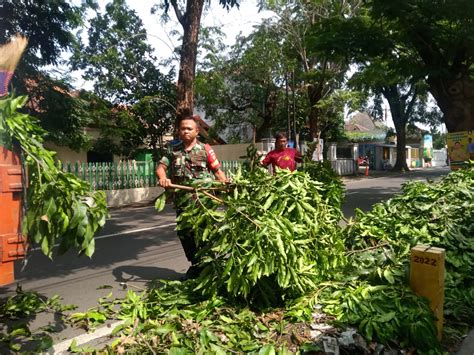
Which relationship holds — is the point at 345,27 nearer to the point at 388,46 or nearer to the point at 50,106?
the point at 388,46

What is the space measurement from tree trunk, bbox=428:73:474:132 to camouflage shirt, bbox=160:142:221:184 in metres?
8.31

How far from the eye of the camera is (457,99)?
1033cm

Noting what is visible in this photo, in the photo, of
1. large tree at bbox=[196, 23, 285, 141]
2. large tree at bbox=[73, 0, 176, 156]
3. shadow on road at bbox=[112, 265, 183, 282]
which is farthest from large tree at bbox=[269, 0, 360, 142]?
shadow on road at bbox=[112, 265, 183, 282]

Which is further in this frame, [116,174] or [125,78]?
[125,78]

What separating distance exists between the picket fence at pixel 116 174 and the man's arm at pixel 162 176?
9267mm

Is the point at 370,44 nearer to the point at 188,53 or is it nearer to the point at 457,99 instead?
the point at 457,99

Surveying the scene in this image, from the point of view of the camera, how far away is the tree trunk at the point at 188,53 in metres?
10.5

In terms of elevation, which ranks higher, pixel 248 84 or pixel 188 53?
pixel 248 84

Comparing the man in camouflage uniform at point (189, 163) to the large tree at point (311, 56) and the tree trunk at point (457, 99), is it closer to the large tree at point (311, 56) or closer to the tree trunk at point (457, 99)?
the tree trunk at point (457, 99)

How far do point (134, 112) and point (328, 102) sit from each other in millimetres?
9453

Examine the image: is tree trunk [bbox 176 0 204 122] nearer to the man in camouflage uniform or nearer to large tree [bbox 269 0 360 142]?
the man in camouflage uniform

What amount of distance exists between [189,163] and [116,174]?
10.6 m

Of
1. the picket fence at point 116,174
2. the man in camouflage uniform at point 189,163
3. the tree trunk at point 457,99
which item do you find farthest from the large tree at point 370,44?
the man in camouflage uniform at point 189,163

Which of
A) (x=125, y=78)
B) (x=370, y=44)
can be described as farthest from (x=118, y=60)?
(x=370, y=44)
